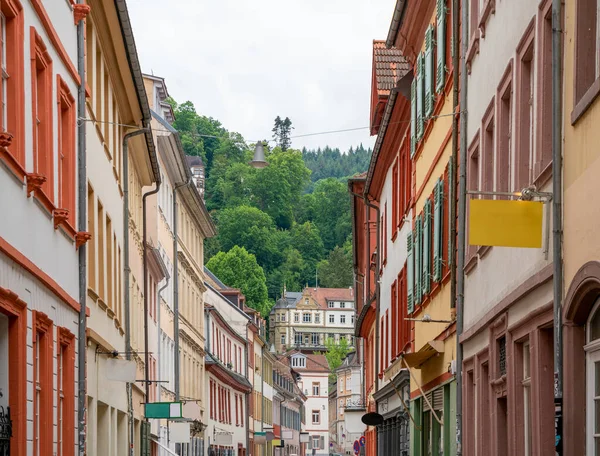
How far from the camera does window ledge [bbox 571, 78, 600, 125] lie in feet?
29.3

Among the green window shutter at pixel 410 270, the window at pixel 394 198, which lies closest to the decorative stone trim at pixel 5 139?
the green window shutter at pixel 410 270

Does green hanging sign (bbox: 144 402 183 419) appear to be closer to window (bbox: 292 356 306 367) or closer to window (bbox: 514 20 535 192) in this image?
window (bbox: 514 20 535 192)

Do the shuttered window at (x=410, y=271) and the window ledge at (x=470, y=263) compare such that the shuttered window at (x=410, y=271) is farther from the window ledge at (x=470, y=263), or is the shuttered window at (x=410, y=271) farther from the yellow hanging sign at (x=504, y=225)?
the yellow hanging sign at (x=504, y=225)

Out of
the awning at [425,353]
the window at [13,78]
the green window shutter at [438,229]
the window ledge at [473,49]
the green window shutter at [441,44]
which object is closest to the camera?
the window at [13,78]

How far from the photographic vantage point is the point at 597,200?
28.9 ft

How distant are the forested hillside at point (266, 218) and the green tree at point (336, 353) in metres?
11.1

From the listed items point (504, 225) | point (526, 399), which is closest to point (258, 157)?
point (526, 399)

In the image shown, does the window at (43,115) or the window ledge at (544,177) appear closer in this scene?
the window ledge at (544,177)

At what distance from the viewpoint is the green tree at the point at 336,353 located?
568 feet

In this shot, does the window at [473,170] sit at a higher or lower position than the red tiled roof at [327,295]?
lower

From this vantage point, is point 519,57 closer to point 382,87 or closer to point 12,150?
point 12,150

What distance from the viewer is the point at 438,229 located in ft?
61.9

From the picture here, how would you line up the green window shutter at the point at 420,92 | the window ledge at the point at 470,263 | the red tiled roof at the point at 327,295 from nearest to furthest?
1. the window ledge at the point at 470,263
2. the green window shutter at the point at 420,92
3. the red tiled roof at the point at 327,295

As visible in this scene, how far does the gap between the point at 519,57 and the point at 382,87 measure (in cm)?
1818
